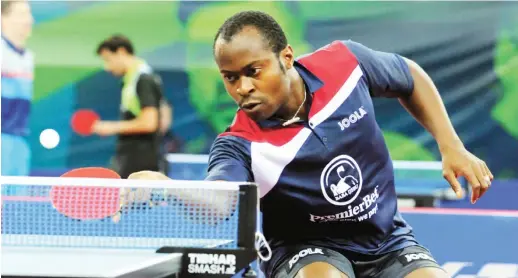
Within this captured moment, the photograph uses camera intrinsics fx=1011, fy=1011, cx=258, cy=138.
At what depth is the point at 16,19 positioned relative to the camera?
7.18m

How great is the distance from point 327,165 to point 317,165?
4cm

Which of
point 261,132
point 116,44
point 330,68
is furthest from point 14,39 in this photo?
point 261,132

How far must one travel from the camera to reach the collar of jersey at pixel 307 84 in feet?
12.2

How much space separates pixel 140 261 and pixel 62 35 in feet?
29.4

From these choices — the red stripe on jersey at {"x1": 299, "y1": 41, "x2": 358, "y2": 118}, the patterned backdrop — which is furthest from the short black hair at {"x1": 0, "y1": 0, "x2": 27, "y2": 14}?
the patterned backdrop

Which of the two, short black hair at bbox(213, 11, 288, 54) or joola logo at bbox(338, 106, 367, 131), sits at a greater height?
short black hair at bbox(213, 11, 288, 54)

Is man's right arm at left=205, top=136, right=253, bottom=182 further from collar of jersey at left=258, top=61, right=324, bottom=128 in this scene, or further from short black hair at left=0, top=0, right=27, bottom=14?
short black hair at left=0, top=0, right=27, bottom=14

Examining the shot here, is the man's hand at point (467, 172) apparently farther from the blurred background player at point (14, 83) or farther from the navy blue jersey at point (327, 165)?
the blurred background player at point (14, 83)

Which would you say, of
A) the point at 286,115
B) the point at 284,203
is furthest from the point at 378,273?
the point at 286,115

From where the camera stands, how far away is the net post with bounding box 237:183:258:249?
293 centimetres

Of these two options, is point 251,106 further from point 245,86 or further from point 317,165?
point 317,165

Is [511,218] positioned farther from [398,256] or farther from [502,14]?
[502,14]

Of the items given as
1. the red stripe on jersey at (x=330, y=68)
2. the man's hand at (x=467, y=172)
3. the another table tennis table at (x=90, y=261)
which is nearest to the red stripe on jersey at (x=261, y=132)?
the red stripe on jersey at (x=330, y=68)

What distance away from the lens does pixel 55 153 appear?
11.5 metres
